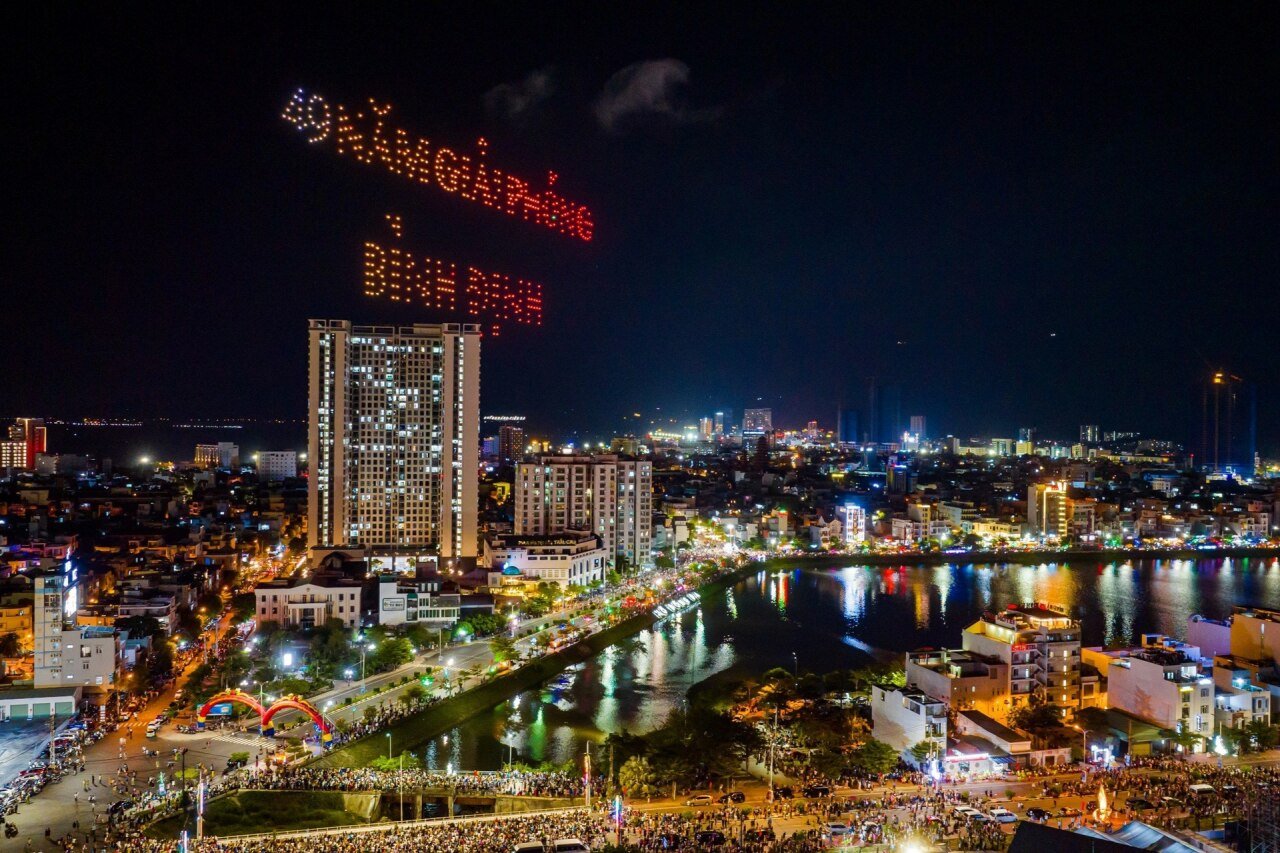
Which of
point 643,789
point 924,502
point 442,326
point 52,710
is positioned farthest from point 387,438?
point 924,502

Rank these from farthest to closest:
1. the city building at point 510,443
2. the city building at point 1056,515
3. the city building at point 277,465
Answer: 1. the city building at point 510,443
2. the city building at point 277,465
3. the city building at point 1056,515

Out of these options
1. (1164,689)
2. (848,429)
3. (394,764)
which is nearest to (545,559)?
(394,764)

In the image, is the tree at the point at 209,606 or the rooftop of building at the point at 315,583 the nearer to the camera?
the rooftop of building at the point at 315,583

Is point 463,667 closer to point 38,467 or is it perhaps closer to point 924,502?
point 924,502

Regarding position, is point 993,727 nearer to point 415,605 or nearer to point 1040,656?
point 1040,656

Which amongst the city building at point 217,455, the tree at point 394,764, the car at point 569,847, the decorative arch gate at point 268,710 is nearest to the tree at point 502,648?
the decorative arch gate at point 268,710

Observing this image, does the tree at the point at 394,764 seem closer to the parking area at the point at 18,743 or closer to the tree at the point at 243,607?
the parking area at the point at 18,743

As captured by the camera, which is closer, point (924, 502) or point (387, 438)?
point (387, 438)

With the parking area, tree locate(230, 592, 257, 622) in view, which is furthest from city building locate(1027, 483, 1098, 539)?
the parking area
